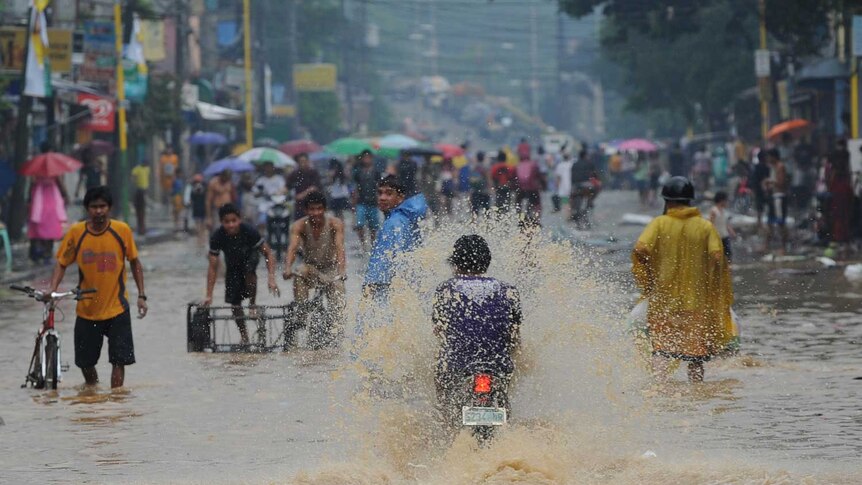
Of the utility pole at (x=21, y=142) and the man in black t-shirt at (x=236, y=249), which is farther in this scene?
the utility pole at (x=21, y=142)

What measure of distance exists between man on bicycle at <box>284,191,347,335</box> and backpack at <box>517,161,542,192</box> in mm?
19357

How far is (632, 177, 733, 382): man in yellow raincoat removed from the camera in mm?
11406

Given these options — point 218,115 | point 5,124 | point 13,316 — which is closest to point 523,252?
point 13,316

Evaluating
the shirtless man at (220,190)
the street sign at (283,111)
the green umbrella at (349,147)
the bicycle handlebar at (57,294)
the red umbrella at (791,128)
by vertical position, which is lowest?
the bicycle handlebar at (57,294)

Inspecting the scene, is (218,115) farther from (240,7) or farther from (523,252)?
(523,252)

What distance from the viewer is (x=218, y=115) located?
60000 mm

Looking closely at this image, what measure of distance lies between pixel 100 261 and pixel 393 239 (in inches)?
89.8

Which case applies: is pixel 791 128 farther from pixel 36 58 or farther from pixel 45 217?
pixel 45 217

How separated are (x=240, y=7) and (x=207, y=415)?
70418 mm

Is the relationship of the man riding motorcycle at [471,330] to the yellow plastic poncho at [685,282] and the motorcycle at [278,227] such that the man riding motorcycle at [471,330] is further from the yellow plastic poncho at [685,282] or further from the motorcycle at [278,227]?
the motorcycle at [278,227]

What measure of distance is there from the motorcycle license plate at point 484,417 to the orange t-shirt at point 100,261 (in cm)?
491

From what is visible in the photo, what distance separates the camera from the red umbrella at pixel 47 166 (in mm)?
26281

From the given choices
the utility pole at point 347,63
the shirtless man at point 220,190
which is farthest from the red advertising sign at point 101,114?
the utility pole at point 347,63

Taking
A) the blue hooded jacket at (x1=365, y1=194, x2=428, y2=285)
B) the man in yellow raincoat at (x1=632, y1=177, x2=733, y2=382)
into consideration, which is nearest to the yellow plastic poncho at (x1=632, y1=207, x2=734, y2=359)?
the man in yellow raincoat at (x1=632, y1=177, x2=733, y2=382)
